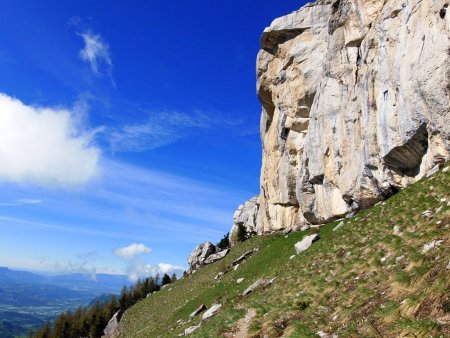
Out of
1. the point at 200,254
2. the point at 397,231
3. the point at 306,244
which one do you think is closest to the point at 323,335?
the point at 397,231

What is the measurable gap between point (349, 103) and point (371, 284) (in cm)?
3021

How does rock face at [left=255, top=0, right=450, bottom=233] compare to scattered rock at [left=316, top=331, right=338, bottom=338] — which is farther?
rock face at [left=255, top=0, right=450, bottom=233]

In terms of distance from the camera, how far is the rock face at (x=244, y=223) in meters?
93.6

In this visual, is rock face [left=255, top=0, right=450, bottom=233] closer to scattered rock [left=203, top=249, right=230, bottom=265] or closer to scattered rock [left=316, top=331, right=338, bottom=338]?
scattered rock [left=203, top=249, right=230, bottom=265]

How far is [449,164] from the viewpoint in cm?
2711

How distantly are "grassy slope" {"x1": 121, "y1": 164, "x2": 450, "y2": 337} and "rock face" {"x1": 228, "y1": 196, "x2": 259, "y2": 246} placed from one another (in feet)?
200

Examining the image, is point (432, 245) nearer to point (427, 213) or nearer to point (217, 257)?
point (427, 213)

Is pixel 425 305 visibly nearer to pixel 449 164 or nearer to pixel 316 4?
pixel 449 164

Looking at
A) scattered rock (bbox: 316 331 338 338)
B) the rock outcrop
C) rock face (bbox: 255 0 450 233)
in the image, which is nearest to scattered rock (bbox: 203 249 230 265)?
the rock outcrop

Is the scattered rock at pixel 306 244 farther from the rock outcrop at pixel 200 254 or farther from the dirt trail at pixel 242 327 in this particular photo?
the rock outcrop at pixel 200 254

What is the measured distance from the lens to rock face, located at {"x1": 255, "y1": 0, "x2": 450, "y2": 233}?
98.2 feet

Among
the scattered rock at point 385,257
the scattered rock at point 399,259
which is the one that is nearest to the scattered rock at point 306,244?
the scattered rock at point 385,257

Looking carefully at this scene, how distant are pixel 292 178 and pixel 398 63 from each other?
1270 inches

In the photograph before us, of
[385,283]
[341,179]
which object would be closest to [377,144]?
[341,179]
